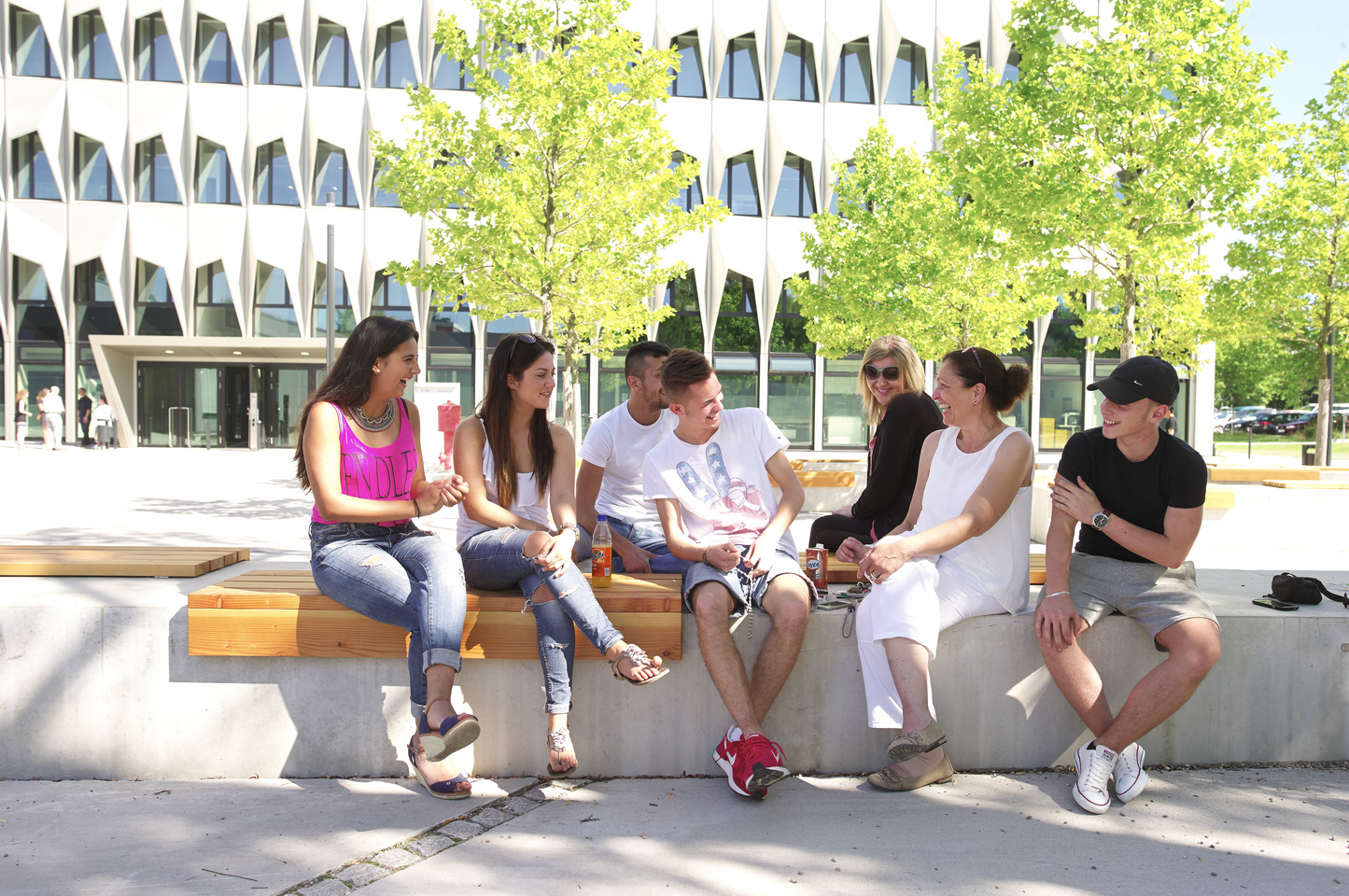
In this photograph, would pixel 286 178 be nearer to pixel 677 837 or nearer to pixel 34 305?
pixel 34 305

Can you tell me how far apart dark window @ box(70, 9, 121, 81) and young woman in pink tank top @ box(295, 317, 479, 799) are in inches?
1154

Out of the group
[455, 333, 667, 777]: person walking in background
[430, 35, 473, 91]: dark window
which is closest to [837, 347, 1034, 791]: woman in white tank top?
[455, 333, 667, 777]: person walking in background

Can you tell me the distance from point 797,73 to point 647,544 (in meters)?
27.1

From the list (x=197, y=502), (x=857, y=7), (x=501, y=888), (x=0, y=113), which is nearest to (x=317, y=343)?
(x=0, y=113)

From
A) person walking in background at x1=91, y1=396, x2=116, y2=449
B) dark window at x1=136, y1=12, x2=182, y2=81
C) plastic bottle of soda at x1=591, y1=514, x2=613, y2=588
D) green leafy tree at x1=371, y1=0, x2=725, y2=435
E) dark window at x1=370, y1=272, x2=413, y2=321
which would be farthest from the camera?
dark window at x1=370, y1=272, x2=413, y2=321

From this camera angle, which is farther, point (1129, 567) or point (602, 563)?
point (602, 563)

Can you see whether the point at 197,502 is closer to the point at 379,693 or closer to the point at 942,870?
the point at 379,693

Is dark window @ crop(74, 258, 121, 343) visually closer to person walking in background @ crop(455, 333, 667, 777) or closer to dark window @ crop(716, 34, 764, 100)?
dark window @ crop(716, 34, 764, 100)

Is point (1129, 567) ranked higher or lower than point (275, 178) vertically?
lower

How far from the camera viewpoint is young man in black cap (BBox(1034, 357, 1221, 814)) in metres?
3.50

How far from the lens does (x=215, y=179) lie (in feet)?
89.9

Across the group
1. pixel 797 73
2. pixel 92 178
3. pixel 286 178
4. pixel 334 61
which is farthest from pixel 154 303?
pixel 797 73

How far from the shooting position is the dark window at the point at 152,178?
89.7ft

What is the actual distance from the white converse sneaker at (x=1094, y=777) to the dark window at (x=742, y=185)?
2621cm
